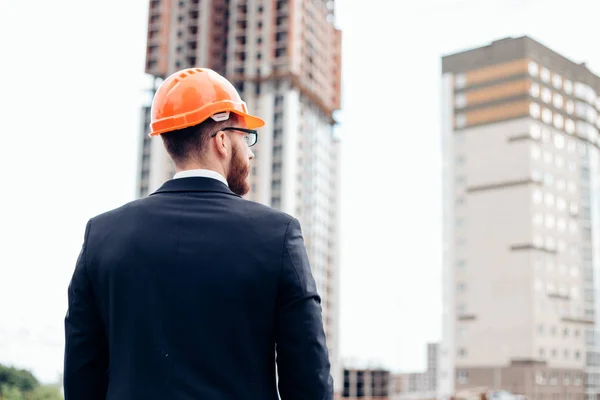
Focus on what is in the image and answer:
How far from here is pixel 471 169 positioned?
8038 cm

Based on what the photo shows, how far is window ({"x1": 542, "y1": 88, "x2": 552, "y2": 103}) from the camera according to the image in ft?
255

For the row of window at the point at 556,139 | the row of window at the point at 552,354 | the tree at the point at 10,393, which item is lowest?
the tree at the point at 10,393

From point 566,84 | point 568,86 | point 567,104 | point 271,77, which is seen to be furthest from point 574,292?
point 271,77

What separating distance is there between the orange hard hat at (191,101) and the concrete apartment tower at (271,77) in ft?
276

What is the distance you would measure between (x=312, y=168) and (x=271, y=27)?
16.8m

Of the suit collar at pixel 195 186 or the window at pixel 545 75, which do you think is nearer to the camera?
the suit collar at pixel 195 186

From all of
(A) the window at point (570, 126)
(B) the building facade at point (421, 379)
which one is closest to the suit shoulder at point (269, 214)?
(A) the window at point (570, 126)

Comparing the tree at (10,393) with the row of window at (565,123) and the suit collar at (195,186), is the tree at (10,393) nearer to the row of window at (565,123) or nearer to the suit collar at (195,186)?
the suit collar at (195,186)

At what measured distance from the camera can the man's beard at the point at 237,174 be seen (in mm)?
2084

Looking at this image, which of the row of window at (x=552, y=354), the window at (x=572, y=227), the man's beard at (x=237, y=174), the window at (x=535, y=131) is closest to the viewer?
the man's beard at (x=237, y=174)

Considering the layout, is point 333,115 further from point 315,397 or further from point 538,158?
point 315,397

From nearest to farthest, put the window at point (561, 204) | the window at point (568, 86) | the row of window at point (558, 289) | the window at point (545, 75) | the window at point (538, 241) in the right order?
1. the row of window at point (558, 289)
2. the window at point (538, 241)
3. the window at point (545, 75)
4. the window at point (561, 204)
5. the window at point (568, 86)

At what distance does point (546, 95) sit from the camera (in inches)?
3076

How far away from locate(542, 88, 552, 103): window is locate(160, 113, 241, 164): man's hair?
79865mm
